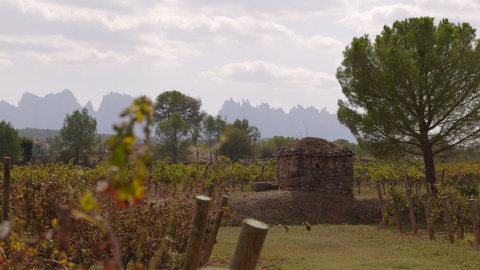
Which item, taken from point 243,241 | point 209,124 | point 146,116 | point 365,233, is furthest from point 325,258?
point 209,124

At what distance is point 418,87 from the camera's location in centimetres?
2175

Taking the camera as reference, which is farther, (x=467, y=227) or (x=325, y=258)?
(x=467, y=227)

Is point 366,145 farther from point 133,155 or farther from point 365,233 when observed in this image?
point 133,155

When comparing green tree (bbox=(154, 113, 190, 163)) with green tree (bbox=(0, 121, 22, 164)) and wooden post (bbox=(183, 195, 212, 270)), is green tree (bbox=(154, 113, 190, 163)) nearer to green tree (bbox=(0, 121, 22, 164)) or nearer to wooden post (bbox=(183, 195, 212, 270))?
green tree (bbox=(0, 121, 22, 164))

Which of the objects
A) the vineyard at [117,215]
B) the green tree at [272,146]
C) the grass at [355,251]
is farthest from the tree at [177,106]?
the grass at [355,251]

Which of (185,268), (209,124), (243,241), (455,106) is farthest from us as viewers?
(209,124)

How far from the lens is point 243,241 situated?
2.95 meters

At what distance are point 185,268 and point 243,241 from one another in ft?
5.25

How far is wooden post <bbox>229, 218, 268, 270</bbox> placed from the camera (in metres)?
2.90

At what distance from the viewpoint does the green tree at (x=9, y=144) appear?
4844 cm

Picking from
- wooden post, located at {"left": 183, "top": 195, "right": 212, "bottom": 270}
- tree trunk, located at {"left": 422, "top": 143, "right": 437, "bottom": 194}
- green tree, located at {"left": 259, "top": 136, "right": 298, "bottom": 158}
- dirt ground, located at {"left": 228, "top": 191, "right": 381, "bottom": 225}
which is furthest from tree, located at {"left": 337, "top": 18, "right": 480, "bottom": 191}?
green tree, located at {"left": 259, "top": 136, "right": 298, "bottom": 158}

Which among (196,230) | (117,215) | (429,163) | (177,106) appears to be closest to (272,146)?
(177,106)

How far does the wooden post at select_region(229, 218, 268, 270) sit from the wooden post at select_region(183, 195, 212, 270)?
1353 millimetres

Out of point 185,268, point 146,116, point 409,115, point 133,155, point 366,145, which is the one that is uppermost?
point 409,115
